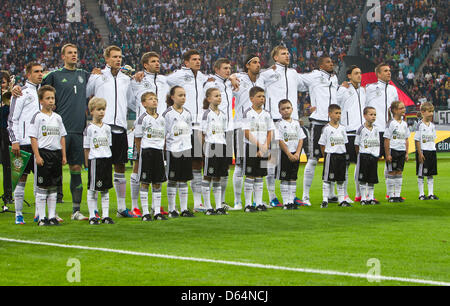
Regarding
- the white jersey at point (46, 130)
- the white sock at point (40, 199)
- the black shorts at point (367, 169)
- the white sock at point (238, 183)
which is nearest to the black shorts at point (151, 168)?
the white jersey at point (46, 130)

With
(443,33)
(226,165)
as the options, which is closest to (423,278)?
(226,165)

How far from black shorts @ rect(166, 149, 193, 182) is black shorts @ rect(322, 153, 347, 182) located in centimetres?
266

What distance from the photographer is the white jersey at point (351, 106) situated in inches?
462

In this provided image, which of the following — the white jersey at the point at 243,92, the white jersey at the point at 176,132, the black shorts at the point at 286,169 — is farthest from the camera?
the white jersey at the point at 243,92

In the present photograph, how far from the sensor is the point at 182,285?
505 cm

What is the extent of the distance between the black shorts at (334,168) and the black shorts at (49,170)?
4421mm

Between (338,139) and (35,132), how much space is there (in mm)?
4929

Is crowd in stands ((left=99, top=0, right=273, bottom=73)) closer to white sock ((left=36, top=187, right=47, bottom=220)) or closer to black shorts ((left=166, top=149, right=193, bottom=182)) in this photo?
black shorts ((left=166, top=149, right=193, bottom=182))

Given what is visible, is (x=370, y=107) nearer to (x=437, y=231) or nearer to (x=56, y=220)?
(x=437, y=231)

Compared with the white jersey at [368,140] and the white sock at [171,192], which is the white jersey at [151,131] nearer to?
the white sock at [171,192]

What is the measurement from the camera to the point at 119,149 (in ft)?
31.5

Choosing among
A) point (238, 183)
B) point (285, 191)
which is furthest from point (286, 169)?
point (238, 183)

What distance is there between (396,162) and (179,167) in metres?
4.37

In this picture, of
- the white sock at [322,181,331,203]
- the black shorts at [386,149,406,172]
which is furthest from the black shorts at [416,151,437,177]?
the white sock at [322,181,331,203]
